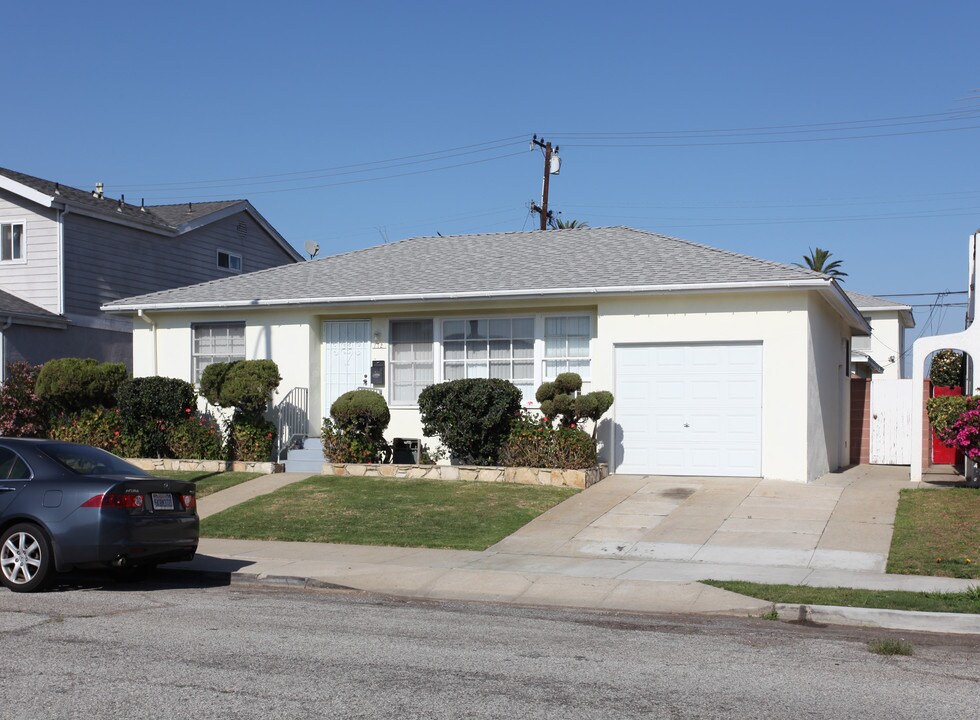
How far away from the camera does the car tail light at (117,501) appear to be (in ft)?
32.7

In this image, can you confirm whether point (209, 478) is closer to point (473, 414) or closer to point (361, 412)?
point (361, 412)

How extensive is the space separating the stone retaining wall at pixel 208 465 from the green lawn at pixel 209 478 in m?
0.14

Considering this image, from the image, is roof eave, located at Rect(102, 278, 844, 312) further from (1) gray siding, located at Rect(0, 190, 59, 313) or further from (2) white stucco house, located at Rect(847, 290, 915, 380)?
(2) white stucco house, located at Rect(847, 290, 915, 380)

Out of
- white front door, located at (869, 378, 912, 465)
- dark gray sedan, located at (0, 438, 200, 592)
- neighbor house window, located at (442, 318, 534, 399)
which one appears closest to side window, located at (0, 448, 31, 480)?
dark gray sedan, located at (0, 438, 200, 592)

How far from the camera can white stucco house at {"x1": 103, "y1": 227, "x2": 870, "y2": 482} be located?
17375 millimetres

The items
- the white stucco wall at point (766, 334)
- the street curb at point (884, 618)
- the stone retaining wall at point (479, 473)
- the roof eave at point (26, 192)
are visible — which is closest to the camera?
the street curb at point (884, 618)

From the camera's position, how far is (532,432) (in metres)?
17.6

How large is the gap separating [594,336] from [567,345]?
1.83 feet

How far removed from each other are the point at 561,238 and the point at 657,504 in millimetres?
9156

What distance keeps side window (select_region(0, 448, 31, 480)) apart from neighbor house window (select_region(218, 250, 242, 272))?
21022 mm

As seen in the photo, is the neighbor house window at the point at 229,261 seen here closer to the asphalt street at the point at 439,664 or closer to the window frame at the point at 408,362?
the window frame at the point at 408,362

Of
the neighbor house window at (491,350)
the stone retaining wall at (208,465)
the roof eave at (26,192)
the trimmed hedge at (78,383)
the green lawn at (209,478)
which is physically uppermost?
the roof eave at (26,192)

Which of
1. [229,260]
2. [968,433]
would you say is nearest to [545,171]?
[229,260]

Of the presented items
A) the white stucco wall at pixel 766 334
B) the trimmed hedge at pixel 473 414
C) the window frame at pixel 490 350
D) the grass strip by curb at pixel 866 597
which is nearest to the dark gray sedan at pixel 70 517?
Answer: the grass strip by curb at pixel 866 597
